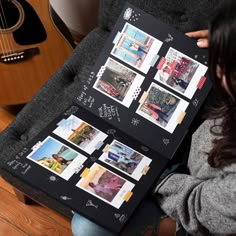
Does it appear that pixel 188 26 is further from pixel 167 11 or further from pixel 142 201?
pixel 142 201

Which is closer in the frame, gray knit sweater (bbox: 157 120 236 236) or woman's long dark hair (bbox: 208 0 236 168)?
woman's long dark hair (bbox: 208 0 236 168)

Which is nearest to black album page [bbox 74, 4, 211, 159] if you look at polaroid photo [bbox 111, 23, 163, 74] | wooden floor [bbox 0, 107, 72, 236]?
polaroid photo [bbox 111, 23, 163, 74]

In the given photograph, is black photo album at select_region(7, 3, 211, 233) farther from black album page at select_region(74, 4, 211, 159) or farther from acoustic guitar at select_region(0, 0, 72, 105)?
acoustic guitar at select_region(0, 0, 72, 105)

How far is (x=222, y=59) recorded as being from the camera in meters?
0.71

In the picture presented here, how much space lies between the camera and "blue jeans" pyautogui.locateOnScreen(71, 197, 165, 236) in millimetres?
991

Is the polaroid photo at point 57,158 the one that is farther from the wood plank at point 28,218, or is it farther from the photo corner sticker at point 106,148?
the wood plank at point 28,218

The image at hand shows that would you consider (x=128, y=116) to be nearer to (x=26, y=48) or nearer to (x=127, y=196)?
(x=127, y=196)

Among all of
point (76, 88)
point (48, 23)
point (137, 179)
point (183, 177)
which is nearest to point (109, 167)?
point (137, 179)

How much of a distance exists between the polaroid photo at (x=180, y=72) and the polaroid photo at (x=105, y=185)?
0.27 meters

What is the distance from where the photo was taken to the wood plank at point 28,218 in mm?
1351

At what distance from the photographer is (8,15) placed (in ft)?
4.33

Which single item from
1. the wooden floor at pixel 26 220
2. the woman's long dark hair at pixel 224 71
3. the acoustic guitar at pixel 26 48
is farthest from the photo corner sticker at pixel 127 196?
the acoustic guitar at pixel 26 48

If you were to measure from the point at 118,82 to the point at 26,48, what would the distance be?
430 mm

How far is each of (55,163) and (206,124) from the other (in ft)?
1.19
